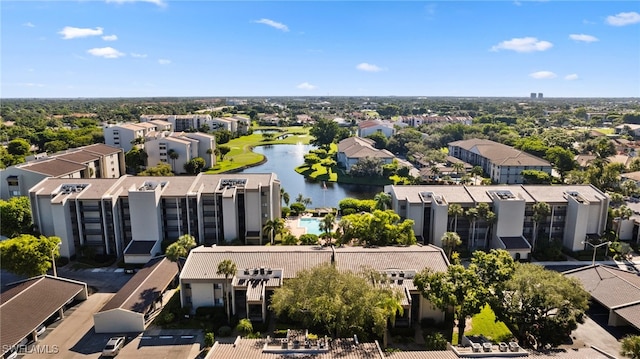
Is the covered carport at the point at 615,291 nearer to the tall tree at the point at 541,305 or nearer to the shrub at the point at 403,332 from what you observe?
the tall tree at the point at 541,305

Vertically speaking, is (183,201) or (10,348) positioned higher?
(183,201)

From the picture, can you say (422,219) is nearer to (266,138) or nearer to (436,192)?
(436,192)

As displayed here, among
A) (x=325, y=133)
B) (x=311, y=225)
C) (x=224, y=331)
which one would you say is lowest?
(x=224, y=331)

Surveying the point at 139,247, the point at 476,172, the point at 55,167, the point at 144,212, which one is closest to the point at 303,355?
the point at 139,247

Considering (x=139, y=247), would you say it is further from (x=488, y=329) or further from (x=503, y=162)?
(x=503, y=162)

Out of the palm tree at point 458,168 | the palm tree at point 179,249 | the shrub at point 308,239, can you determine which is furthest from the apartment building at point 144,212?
the palm tree at point 458,168

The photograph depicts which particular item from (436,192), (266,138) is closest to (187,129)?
(266,138)
